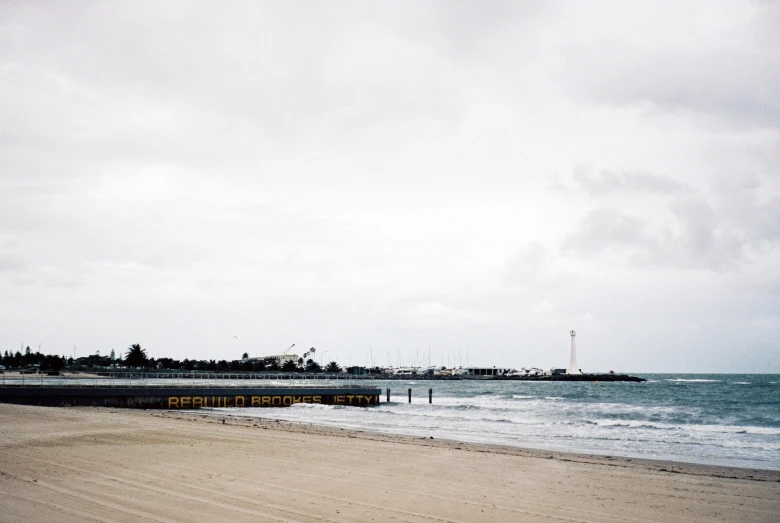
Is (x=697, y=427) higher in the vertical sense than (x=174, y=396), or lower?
lower

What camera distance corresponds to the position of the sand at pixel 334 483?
9.07 metres

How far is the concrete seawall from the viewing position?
39.4 m

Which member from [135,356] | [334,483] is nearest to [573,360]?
[135,356]

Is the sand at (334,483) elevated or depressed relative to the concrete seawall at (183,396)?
elevated

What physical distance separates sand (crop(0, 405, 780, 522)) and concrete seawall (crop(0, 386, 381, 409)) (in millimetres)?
23645

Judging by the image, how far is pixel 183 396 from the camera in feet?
147

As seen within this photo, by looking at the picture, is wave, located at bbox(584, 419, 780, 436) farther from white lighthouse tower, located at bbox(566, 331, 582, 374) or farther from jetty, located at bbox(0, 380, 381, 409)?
white lighthouse tower, located at bbox(566, 331, 582, 374)

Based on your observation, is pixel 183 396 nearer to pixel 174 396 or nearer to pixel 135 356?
pixel 174 396

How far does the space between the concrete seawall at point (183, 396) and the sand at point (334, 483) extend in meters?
23.6

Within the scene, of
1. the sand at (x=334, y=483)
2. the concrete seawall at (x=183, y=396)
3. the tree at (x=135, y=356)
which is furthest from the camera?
the tree at (x=135, y=356)

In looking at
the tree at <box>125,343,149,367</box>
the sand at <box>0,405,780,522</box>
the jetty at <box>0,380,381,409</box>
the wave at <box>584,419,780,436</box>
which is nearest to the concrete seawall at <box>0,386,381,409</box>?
the jetty at <box>0,380,381,409</box>

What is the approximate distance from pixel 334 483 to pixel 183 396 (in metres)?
36.6

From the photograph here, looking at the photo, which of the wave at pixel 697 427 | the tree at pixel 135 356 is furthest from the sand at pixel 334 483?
the tree at pixel 135 356

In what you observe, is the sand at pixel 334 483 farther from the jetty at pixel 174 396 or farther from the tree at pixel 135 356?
the tree at pixel 135 356
